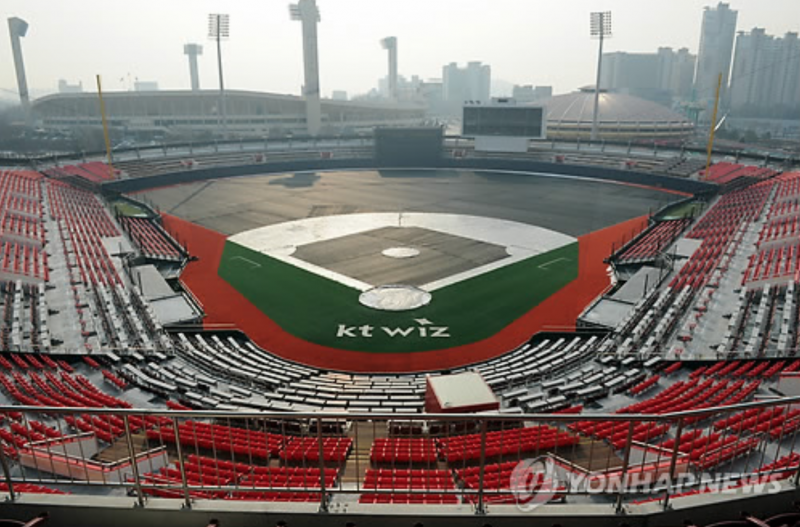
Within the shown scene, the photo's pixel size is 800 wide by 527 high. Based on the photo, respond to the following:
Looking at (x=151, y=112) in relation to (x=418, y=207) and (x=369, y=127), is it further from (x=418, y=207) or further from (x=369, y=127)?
(x=418, y=207)

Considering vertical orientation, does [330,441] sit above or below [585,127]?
below

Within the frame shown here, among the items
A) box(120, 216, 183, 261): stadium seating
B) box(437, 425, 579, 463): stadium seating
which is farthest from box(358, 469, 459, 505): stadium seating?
box(120, 216, 183, 261): stadium seating

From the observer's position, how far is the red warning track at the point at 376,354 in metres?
24.8

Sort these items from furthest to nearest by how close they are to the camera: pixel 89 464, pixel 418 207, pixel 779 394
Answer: pixel 418 207
pixel 779 394
pixel 89 464

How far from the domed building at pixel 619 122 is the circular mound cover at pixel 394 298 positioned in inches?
3024

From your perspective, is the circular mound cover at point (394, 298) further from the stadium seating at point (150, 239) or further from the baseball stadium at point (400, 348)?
the stadium seating at point (150, 239)

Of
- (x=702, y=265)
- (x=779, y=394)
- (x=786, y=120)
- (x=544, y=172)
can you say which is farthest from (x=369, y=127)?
(x=786, y=120)

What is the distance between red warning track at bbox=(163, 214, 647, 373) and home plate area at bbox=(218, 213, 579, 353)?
1.98ft

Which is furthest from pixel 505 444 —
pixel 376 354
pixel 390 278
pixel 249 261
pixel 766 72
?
pixel 766 72

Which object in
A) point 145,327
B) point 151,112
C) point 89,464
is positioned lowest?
point 145,327

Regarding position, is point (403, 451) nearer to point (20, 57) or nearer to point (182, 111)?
point (182, 111)

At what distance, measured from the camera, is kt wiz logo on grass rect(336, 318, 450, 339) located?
27.2 m

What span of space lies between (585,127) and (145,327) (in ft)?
316

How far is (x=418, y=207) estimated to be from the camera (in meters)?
56.7
